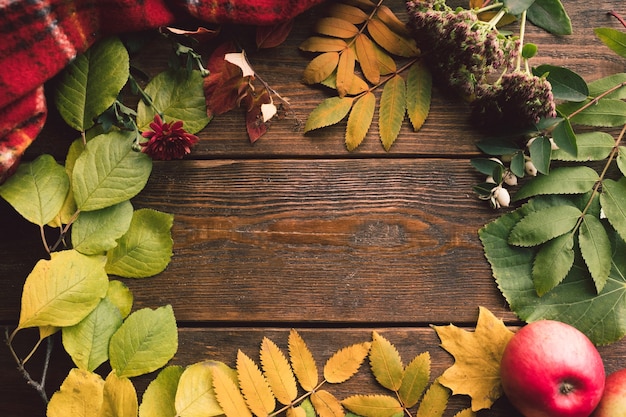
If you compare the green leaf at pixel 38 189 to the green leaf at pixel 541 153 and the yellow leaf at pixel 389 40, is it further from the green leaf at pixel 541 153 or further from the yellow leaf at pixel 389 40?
the green leaf at pixel 541 153

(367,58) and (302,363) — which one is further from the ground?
(367,58)

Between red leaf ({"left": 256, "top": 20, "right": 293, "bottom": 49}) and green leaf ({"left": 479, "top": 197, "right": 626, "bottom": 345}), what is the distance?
1.34ft

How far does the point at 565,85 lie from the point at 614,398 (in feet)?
1.45

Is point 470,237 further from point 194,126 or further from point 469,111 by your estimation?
point 194,126

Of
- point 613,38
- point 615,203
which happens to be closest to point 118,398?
point 615,203

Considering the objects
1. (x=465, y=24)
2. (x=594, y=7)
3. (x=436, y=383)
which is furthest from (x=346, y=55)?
(x=436, y=383)

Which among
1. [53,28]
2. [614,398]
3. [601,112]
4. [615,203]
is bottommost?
[614,398]

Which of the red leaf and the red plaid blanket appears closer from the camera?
the red plaid blanket

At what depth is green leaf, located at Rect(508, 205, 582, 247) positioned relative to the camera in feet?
2.50

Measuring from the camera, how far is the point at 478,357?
77 centimetres

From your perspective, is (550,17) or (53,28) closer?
(53,28)

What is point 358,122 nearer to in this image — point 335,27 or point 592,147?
point 335,27

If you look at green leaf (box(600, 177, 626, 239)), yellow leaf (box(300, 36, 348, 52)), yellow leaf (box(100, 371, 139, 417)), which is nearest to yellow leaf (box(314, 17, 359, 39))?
yellow leaf (box(300, 36, 348, 52))

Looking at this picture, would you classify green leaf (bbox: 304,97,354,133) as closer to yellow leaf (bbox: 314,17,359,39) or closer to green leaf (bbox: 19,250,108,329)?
yellow leaf (bbox: 314,17,359,39)
